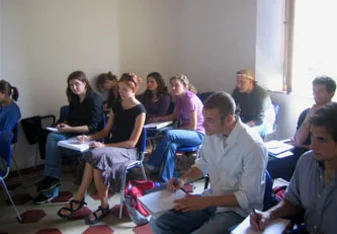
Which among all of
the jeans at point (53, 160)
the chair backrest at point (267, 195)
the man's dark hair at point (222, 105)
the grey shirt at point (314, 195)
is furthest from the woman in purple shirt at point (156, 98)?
the grey shirt at point (314, 195)

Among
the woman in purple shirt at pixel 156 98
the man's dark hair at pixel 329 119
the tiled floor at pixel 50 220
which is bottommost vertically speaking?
the tiled floor at pixel 50 220

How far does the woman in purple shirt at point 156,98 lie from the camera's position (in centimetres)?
417

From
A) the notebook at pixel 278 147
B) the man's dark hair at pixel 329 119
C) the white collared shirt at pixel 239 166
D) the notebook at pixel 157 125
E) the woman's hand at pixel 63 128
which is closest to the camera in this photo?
the man's dark hair at pixel 329 119

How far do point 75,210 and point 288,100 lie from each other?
239 centimetres

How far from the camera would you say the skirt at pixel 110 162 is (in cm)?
278

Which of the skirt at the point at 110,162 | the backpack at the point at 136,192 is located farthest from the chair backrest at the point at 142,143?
the backpack at the point at 136,192

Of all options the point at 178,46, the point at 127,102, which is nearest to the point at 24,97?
the point at 127,102

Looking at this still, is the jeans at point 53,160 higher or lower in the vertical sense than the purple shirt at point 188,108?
lower

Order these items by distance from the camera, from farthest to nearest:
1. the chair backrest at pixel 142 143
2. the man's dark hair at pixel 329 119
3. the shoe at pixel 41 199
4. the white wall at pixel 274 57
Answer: the white wall at pixel 274 57, the shoe at pixel 41 199, the chair backrest at pixel 142 143, the man's dark hair at pixel 329 119

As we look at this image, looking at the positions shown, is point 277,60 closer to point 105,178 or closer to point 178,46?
point 178,46

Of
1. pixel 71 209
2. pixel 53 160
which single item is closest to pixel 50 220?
pixel 71 209

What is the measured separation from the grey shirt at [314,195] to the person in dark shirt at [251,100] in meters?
1.97

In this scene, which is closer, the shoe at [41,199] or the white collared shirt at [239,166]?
the white collared shirt at [239,166]

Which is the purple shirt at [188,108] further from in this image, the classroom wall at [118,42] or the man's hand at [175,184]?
the man's hand at [175,184]
